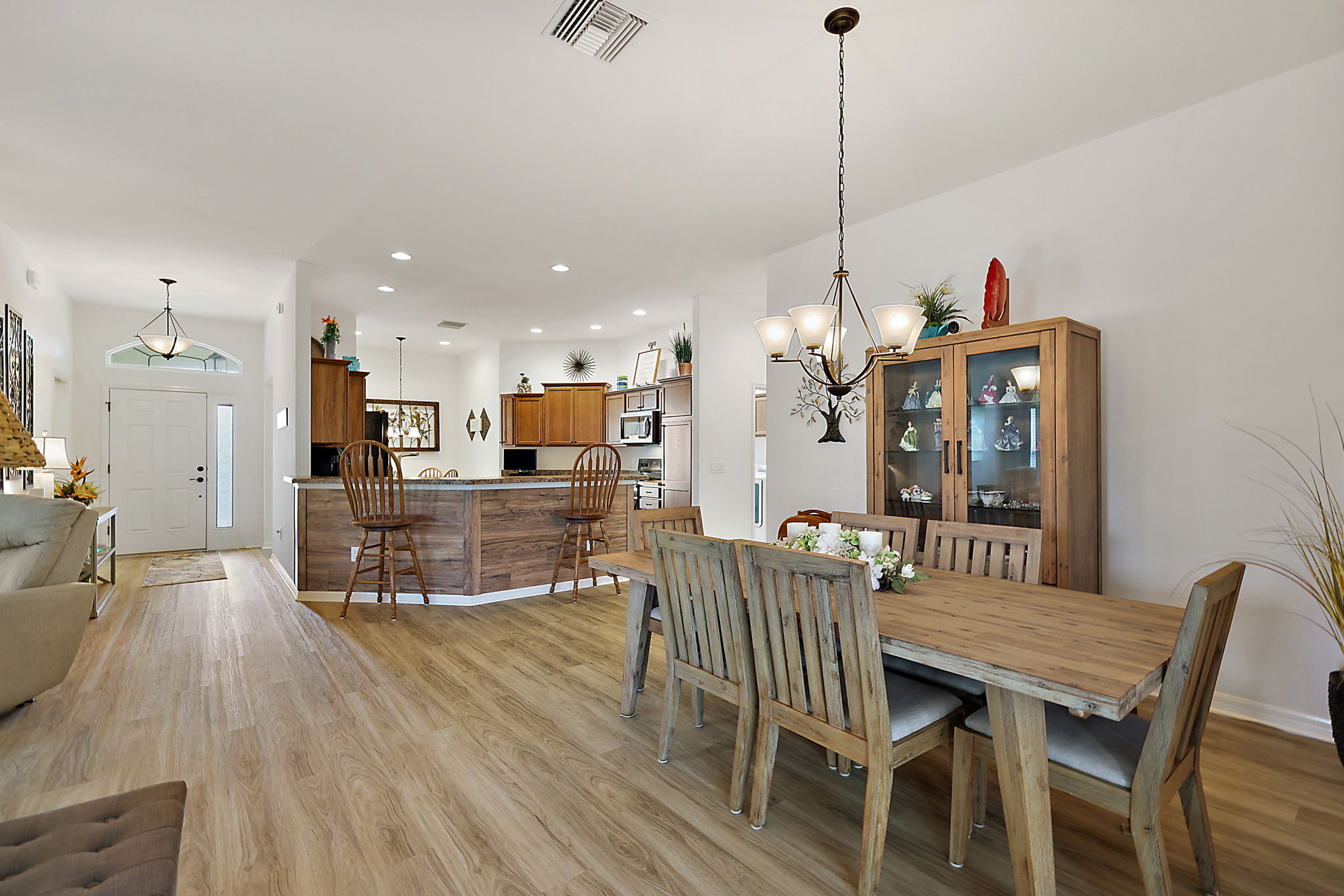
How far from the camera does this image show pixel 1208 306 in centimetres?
294

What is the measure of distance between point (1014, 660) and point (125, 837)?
1934 mm

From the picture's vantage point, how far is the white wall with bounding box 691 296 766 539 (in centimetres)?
656

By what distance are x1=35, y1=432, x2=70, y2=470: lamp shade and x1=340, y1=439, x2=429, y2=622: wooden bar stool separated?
7.13ft

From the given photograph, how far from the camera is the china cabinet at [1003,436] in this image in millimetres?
3016

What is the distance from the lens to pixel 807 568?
173 cm

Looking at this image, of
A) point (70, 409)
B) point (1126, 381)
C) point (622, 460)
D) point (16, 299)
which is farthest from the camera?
point (622, 460)

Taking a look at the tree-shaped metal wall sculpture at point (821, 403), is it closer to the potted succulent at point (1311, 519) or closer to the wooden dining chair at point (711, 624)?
the potted succulent at point (1311, 519)

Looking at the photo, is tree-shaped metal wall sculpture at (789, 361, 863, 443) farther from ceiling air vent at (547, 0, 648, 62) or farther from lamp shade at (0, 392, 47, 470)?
lamp shade at (0, 392, 47, 470)

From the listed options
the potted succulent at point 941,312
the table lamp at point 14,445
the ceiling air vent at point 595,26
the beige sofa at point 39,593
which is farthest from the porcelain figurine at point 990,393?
the table lamp at point 14,445

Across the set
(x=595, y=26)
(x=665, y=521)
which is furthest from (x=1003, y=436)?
(x=595, y=26)

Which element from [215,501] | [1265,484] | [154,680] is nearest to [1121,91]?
[1265,484]

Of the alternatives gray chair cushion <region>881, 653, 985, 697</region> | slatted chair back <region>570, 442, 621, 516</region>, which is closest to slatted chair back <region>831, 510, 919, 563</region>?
gray chair cushion <region>881, 653, 985, 697</region>

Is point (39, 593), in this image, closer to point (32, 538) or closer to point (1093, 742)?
point (32, 538)

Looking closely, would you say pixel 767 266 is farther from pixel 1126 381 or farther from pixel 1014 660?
pixel 1014 660
